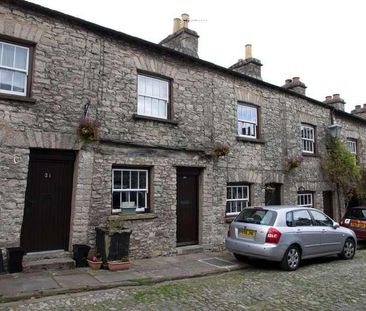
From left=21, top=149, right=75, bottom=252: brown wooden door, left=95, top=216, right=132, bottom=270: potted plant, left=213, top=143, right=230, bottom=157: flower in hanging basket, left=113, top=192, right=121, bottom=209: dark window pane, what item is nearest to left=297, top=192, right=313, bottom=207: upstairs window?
left=213, top=143, right=230, bottom=157: flower in hanging basket

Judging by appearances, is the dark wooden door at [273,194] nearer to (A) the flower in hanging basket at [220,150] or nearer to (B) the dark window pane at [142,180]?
(A) the flower in hanging basket at [220,150]

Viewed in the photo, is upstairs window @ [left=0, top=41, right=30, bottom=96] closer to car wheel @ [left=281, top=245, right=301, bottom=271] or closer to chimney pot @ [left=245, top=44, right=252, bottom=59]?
car wheel @ [left=281, top=245, right=301, bottom=271]

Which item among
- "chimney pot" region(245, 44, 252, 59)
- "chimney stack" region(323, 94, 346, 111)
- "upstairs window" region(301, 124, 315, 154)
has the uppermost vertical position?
"chimney pot" region(245, 44, 252, 59)

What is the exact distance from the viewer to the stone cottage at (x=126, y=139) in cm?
820

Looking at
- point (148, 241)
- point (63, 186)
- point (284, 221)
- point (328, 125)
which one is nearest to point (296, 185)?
point (328, 125)

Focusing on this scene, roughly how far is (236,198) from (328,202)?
659cm

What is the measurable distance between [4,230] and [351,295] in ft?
23.5

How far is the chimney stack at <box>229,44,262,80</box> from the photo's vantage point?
14.6 m

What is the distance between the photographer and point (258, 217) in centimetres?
915

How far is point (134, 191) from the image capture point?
9.98 m

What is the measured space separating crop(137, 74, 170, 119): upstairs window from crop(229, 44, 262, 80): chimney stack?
5.04 metres

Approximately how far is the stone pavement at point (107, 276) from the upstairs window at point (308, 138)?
750 cm

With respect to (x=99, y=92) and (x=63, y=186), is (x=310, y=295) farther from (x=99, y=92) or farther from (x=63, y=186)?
(x=99, y=92)

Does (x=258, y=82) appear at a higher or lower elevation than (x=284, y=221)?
higher
